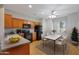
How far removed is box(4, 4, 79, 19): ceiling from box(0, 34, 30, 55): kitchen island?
44 centimetres

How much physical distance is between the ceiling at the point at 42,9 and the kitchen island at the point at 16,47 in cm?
44

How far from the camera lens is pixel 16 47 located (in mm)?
1605

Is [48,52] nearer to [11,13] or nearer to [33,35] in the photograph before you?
[33,35]

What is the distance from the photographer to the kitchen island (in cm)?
155

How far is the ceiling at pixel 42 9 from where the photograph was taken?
1570 mm

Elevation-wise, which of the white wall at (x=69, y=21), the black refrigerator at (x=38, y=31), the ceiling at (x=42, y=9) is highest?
the ceiling at (x=42, y=9)

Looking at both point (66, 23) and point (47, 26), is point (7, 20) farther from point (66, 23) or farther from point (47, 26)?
point (66, 23)

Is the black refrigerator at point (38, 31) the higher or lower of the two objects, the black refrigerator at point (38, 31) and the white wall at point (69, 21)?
the lower

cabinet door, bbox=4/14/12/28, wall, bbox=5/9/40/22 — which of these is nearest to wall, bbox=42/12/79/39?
wall, bbox=5/9/40/22

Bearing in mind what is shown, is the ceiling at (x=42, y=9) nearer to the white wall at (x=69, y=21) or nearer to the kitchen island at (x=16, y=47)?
the white wall at (x=69, y=21)

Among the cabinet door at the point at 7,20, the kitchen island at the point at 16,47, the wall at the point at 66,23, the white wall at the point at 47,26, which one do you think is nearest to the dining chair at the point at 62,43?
the wall at the point at 66,23

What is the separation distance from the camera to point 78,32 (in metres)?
1.60

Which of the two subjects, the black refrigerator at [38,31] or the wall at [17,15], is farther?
the black refrigerator at [38,31]
